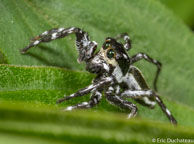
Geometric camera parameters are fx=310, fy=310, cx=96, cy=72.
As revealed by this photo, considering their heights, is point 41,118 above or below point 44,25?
below

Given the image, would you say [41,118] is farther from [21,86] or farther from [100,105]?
[100,105]

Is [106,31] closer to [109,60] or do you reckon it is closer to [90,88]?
[109,60]

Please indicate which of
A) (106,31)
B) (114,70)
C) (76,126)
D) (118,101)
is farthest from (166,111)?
(76,126)

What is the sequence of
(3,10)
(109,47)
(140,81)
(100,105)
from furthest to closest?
(140,81), (109,47), (100,105), (3,10)

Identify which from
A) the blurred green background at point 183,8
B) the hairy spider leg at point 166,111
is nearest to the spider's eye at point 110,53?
the hairy spider leg at point 166,111

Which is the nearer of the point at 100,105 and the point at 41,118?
the point at 41,118

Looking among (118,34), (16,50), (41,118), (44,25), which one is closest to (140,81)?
(118,34)

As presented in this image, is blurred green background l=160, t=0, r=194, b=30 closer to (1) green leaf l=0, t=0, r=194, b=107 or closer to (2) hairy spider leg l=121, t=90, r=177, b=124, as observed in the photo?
(1) green leaf l=0, t=0, r=194, b=107

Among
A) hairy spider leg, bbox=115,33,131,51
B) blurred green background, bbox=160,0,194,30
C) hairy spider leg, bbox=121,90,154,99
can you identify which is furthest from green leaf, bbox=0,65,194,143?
blurred green background, bbox=160,0,194,30
